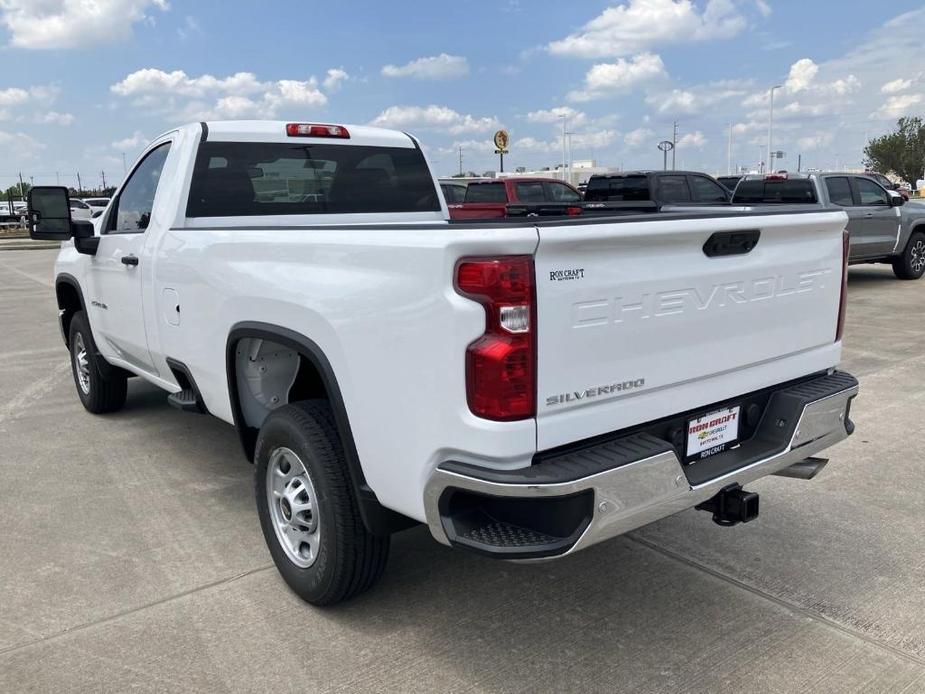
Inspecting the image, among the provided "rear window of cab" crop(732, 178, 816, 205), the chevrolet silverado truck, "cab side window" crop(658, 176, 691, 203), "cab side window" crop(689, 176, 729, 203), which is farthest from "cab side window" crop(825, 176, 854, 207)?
"cab side window" crop(658, 176, 691, 203)

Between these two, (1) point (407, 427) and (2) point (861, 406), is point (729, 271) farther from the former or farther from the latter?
(2) point (861, 406)

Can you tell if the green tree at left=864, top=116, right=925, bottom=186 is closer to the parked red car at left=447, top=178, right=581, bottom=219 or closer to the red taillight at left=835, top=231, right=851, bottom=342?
the parked red car at left=447, top=178, right=581, bottom=219

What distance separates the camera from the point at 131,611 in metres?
3.34

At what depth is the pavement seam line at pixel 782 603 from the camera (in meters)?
2.96

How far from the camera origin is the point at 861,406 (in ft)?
20.1

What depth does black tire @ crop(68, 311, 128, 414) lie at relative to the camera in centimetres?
582

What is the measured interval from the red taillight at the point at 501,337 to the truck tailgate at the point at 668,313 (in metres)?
0.04

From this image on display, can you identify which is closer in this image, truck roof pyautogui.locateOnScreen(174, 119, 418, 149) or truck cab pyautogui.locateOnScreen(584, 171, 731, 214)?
truck roof pyautogui.locateOnScreen(174, 119, 418, 149)

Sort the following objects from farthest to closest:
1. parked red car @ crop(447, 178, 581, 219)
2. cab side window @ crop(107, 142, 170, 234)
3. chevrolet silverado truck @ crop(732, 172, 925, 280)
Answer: parked red car @ crop(447, 178, 581, 219) < chevrolet silverado truck @ crop(732, 172, 925, 280) < cab side window @ crop(107, 142, 170, 234)

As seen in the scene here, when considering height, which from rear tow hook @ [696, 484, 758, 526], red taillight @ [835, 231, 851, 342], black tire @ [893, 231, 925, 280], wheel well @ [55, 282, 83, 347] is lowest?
black tire @ [893, 231, 925, 280]

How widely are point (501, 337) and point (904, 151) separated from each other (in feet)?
223

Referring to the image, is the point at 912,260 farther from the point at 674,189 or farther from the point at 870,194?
the point at 674,189

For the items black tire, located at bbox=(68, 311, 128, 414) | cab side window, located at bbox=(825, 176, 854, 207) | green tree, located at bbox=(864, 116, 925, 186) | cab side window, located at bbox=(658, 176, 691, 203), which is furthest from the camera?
green tree, located at bbox=(864, 116, 925, 186)

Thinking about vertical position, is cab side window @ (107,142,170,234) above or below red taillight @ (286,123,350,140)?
below
